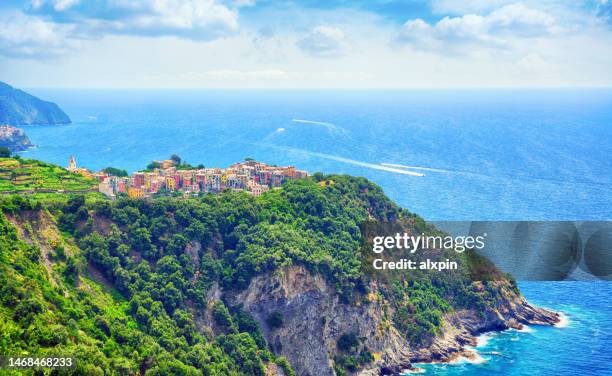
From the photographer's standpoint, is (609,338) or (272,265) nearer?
(272,265)

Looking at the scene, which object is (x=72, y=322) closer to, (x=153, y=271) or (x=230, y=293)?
(x=153, y=271)

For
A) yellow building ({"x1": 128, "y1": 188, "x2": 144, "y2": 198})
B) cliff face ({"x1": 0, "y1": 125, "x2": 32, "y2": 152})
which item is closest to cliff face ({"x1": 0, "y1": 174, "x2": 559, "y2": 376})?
yellow building ({"x1": 128, "y1": 188, "x2": 144, "y2": 198})

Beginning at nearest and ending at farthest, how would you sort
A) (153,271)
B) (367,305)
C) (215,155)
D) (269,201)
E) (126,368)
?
(126,368), (153,271), (367,305), (269,201), (215,155)

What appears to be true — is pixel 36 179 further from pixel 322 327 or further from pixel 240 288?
pixel 322 327

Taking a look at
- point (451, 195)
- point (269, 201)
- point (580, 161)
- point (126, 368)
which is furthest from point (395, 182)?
point (126, 368)

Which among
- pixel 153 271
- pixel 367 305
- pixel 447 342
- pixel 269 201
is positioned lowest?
pixel 447 342

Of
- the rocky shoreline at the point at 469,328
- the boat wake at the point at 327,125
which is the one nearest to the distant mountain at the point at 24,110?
the boat wake at the point at 327,125
